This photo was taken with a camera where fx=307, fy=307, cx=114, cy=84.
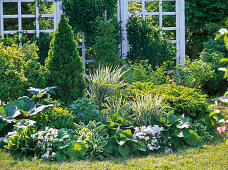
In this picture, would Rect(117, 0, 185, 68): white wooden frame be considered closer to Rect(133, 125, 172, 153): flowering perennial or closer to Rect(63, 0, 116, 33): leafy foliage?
Rect(63, 0, 116, 33): leafy foliage

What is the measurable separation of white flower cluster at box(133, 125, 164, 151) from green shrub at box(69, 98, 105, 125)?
2.06 feet

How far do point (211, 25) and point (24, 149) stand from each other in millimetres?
6557

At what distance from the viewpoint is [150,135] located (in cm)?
400

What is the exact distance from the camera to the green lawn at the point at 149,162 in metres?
3.31

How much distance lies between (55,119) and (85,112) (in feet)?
1.48

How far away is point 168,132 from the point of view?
4.07m

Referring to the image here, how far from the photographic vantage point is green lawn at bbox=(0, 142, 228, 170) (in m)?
3.31

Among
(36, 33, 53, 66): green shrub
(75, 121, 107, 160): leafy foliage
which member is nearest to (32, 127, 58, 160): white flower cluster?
(75, 121, 107, 160): leafy foliage

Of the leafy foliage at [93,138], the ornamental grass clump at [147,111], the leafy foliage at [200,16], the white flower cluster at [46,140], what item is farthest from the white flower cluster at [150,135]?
the leafy foliage at [200,16]

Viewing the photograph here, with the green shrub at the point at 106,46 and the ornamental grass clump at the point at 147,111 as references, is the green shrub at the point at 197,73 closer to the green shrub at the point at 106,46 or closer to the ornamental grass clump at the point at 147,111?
the green shrub at the point at 106,46

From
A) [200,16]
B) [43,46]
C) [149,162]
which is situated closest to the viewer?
[149,162]

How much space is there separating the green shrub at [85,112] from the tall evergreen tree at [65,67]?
1.73 feet

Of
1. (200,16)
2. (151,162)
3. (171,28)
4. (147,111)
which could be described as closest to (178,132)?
(147,111)

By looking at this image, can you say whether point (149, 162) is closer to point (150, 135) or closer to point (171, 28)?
point (150, 135)
